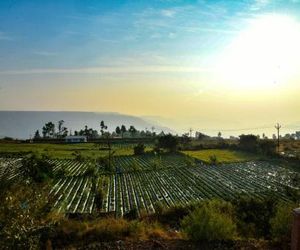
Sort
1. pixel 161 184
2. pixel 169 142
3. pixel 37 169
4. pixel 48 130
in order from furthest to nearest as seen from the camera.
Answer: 1. pixel 48 130
2. pixel 169 142
3. pixel 161 184
4. pixel 37 169

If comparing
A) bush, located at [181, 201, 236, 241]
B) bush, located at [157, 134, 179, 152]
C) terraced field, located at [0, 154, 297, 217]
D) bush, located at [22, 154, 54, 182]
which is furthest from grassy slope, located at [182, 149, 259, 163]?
bush, located at [181, 201, 236, 241]

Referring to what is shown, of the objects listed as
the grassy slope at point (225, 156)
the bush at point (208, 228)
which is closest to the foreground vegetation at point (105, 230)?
the bush at point (208, 228)

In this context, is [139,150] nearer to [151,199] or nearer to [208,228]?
[151,199]

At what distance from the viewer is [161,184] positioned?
43781 mm

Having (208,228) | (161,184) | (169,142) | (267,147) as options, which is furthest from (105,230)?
(169,142)

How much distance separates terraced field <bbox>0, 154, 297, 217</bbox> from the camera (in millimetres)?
34219

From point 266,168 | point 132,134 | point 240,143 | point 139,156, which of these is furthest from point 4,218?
point 132,134

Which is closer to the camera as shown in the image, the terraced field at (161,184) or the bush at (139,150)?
the terraced field at (161,184)

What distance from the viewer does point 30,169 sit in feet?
139

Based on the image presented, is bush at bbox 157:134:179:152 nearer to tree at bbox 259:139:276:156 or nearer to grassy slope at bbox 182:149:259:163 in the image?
grassy slope at bbox 182:149:259:163

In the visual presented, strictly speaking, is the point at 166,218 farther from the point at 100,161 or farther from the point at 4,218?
the point at 100,161

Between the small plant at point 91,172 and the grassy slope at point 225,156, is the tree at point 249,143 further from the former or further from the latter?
the small plant at point 91,172

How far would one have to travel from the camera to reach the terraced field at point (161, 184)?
34.2 m

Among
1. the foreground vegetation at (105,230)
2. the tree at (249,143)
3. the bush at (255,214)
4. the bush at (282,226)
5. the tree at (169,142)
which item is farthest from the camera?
the tree at (169,142)
